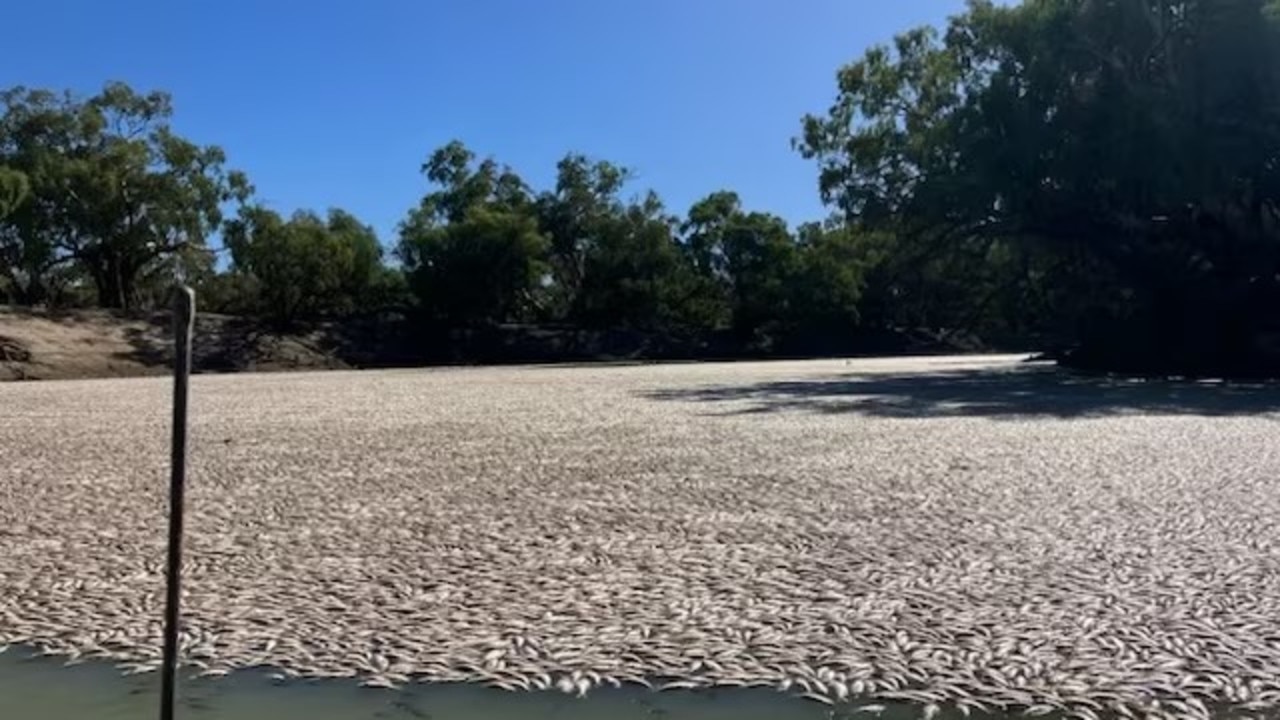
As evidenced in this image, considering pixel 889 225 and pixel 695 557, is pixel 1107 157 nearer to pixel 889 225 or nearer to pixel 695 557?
pixel 889 225

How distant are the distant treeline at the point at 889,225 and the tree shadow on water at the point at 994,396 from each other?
431cm

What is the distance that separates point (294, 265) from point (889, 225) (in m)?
25.3

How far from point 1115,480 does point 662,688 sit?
7.05 metres

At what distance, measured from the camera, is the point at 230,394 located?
80.7 feet

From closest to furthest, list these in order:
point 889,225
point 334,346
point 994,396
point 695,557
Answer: point 695,557 < point 994,396 < point 889,225 < point 334,346

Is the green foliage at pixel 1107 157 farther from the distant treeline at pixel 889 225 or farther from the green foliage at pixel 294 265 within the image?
the green foliage at pixel 294 265

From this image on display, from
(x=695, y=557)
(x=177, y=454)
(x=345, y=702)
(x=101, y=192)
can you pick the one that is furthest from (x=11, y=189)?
(x=177, y=454)

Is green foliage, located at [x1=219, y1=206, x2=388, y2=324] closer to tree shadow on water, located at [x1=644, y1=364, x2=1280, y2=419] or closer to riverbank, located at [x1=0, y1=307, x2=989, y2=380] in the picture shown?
riverbank, located at [x1=0, y1=307, x2=989, y2=380]

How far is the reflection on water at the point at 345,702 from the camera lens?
425 cm

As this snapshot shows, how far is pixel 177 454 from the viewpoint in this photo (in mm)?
2969

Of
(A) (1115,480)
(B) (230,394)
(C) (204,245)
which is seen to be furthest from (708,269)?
(A) (1115,480)

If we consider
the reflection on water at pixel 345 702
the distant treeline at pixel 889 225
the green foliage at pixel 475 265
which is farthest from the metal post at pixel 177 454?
the green foliage at pixel 475 265

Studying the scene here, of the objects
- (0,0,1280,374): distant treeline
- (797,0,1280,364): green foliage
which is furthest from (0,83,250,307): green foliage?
(797,0,1280,364): green foliage

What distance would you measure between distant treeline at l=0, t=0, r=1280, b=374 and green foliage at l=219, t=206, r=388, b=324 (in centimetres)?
11
